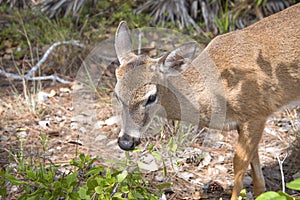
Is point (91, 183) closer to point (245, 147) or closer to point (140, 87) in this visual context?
point (140, 87)

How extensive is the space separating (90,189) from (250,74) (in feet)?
5.49

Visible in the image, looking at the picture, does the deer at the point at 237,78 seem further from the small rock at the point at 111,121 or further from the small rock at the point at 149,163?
the small rock at the point at 111,121

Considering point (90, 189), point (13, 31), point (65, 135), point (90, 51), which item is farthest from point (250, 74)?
point (13, 31)

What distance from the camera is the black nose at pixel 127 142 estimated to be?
12.8 ft

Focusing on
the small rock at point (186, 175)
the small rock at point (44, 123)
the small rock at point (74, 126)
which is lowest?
the small rock at point (74, 126)

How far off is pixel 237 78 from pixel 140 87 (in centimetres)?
83

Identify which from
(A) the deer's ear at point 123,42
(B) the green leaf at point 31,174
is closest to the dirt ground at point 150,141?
(A) the deer's ear at point 123,42

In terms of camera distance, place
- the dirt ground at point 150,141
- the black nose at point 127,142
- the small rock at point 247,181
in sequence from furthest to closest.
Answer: the small rock at point 247,181 < the dirt ground at point 150,141 < the black nose at point 127,142

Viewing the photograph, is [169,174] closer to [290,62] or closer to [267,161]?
[267,161]

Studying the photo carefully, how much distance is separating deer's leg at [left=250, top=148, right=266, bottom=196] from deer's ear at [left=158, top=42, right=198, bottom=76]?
1.02 meters

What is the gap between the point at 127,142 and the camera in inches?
154

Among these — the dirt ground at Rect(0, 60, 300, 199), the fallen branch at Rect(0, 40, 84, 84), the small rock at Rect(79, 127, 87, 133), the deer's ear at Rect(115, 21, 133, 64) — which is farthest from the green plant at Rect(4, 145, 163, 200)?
the fallen branch at Rect(0, 40, 84, 84)

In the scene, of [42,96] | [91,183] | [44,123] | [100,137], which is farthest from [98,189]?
[42,96]

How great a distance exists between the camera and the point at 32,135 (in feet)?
18.0
